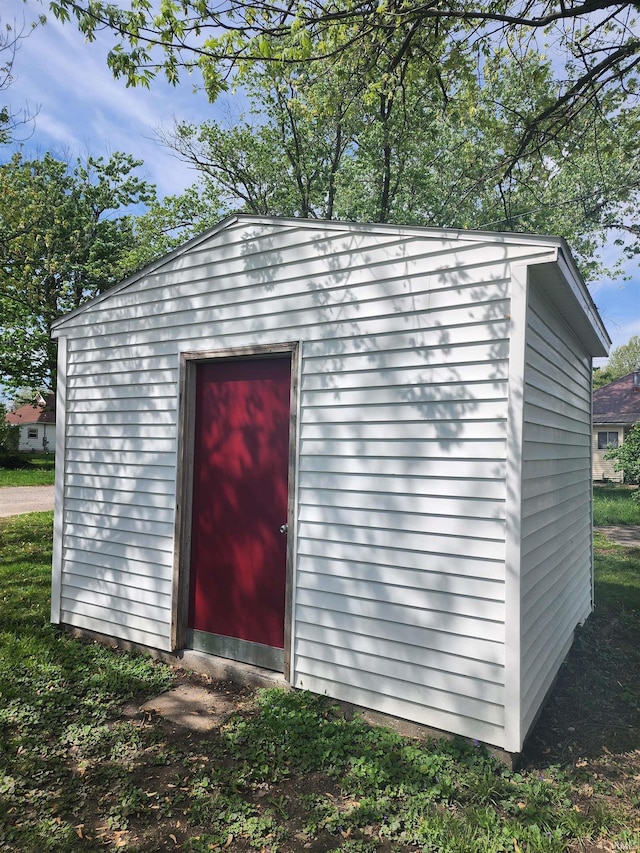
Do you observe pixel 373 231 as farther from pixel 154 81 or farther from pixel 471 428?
pixel 154 81

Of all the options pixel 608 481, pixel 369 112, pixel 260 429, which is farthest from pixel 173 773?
pixel 608 481

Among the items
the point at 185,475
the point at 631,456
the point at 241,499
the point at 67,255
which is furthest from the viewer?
the point at 67,255

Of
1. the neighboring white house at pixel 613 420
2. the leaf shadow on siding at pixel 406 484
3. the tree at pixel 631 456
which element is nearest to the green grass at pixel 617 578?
the tree at pixel 631 456

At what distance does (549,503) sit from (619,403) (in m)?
22.8

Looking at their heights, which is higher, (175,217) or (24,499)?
(175,217)

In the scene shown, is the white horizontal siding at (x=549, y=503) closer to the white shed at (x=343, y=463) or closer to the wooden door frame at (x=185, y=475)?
the white shed at (x=343, y=463)

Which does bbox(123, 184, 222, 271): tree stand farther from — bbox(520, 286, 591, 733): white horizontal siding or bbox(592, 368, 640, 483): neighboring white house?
bbox(592, 368, 640, 483): neighboring white house

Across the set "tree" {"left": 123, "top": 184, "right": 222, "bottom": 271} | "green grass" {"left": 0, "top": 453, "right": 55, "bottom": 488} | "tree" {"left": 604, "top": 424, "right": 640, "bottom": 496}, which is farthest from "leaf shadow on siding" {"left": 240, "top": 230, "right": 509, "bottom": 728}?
"green grass" {"left": 0, "top": 453, "right": 55, "bottom": 488}

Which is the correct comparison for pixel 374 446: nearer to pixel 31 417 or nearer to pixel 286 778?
pixel 286 778

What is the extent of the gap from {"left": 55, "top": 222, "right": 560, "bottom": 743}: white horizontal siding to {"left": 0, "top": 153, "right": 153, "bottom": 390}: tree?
49.0 ft

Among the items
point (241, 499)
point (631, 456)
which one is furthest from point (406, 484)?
point (631, 456)

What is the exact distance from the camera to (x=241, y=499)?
4.20 m

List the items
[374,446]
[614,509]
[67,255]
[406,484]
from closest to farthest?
1. [406,484]
2. [374,446]
3. [614,509]
4. [67,255]

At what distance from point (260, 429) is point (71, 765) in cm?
247
